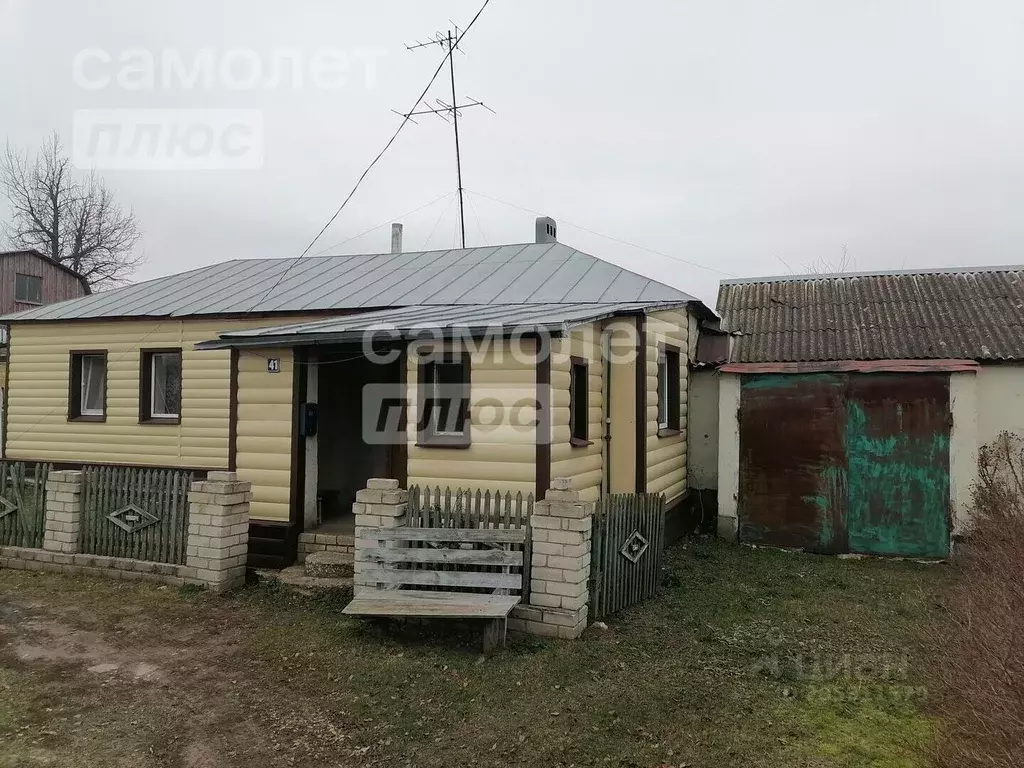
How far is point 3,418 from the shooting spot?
14633 mm

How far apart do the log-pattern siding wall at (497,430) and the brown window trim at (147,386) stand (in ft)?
22.7

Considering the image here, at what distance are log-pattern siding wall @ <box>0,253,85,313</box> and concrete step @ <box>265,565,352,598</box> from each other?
77.4 feet

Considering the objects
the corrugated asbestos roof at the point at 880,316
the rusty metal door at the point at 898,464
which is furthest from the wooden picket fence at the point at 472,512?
the corrugated asbestos roof at the point at 880,316

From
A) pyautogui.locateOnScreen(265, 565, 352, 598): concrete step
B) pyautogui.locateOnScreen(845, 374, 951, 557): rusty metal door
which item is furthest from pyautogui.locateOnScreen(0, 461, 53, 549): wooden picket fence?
pyautogui.locateOnScreen(845, 374, 951, 557): rusty metal door

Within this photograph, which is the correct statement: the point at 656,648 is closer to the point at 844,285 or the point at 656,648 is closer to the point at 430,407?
the point at 430,407

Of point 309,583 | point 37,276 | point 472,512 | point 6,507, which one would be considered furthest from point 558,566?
point 37,276

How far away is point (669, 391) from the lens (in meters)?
11.0

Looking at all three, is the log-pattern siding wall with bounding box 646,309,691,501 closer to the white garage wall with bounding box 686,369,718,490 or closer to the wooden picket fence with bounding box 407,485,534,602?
the white garage wall with bounding box 686,369,718,490

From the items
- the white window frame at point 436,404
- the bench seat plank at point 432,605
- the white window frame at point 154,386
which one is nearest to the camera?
the bench seat plank at point 432,605

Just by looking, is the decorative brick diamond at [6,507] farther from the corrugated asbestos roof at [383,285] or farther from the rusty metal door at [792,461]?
the rusty metal door at [792,461]

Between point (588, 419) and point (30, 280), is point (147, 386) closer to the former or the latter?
point (588, 419)

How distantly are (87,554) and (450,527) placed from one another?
4.62 metres

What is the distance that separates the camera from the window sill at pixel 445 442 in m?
7.07

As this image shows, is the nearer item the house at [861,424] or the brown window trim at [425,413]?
the brown window trim at [425,413]
